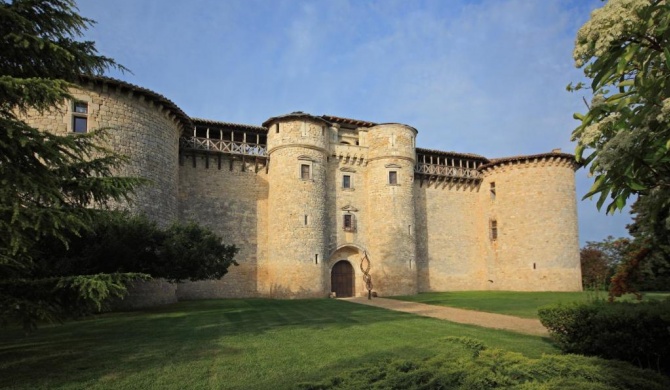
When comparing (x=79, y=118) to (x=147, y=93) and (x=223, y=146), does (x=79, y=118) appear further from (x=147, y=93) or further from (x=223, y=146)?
(x=223, y=146)

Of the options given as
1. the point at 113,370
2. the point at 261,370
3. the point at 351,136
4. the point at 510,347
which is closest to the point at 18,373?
the point at 113,370

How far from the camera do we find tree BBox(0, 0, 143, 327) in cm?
634

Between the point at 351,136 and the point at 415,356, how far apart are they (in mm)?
22558

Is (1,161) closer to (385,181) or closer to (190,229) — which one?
(190,229)

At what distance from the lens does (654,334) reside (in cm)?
711

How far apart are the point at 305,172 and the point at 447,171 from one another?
12.1 meters

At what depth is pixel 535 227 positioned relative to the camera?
3017 centimetres

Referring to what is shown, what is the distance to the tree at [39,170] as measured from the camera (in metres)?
6.34

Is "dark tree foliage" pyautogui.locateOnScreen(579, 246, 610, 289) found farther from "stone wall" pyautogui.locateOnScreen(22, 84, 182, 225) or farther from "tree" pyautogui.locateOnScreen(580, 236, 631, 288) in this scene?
"stone wall" pyautogui.locateOnScreen(22, 84, 182, 225)

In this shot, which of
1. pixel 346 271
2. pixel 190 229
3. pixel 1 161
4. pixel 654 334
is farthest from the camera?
pixel 346 271

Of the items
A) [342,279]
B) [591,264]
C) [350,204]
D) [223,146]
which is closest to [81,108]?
[223,146]

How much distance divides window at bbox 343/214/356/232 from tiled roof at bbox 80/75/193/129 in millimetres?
11331

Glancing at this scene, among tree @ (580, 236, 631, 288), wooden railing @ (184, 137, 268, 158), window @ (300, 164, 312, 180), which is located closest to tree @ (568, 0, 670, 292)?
window @ (300, 164, 312, 180)

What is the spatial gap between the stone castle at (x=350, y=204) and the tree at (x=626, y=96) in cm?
1933
